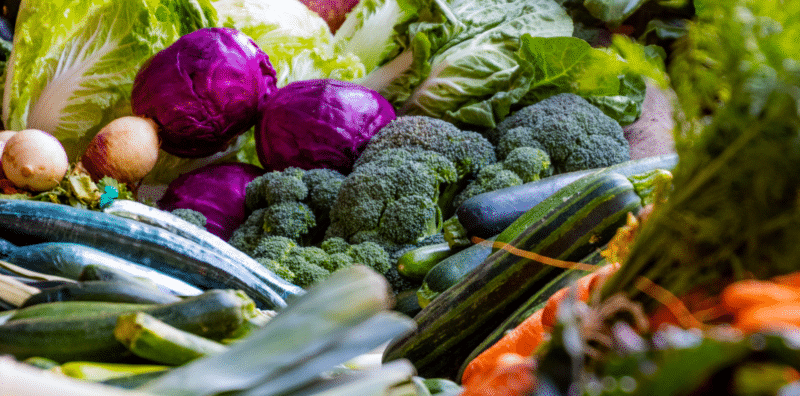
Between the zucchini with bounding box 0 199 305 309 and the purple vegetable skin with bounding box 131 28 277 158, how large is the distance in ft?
2.24

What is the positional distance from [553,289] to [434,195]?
601 millimetres

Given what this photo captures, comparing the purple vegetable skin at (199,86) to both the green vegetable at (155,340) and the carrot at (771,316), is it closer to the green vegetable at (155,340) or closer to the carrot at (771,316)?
the green vegetable at (155,340)

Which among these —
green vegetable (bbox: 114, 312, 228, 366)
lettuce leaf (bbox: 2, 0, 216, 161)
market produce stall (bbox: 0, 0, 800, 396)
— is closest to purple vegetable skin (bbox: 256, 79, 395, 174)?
market produce stall (bbox: 0, 0, 800, 396)

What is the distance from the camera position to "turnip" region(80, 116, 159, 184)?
165 cm

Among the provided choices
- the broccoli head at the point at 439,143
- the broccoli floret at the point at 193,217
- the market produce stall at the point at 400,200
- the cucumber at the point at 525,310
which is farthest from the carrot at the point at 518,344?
the broccoli floret at the point at 193,217

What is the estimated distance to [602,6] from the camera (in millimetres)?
2145

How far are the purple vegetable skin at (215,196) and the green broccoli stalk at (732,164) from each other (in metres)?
1.57

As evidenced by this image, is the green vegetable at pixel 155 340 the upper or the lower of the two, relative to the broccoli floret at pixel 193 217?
upper

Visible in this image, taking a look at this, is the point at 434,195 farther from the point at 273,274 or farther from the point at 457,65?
the point at 457,65

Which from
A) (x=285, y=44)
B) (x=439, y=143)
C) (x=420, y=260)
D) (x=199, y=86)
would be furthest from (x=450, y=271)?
(x=285, y=44)

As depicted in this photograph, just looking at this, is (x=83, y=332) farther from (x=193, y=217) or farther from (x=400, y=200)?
(x=193, y=217)

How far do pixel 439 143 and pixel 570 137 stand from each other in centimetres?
40

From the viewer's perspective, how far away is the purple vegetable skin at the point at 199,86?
69.4 inches

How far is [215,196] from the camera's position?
1.83 metres
